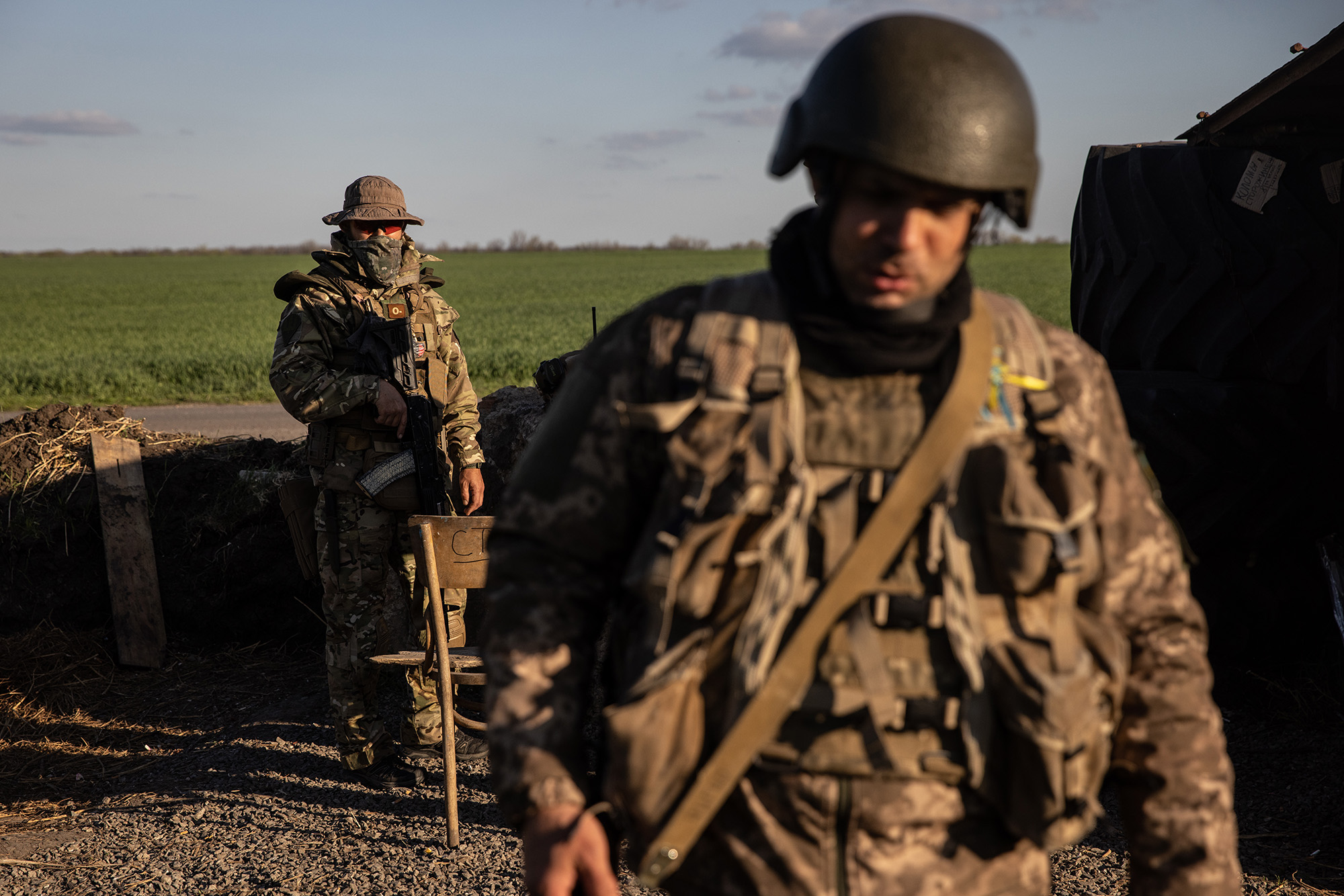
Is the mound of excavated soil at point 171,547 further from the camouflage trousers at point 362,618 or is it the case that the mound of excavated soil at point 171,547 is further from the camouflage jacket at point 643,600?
the camouflage jacket at point 643,600

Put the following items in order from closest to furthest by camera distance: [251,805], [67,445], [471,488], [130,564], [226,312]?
1. [251,805]
2. [471,488]
3. [130,564]
4. [67,445]
5. [226,312]

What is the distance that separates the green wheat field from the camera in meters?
18.1

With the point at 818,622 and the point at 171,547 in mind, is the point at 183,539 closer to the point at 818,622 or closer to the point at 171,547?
the point at 171,547

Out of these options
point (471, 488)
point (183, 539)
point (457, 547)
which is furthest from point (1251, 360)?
point (183, 539)

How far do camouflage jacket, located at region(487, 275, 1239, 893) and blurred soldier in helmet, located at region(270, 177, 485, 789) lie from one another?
350 cm

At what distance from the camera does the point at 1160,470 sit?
4.44 m

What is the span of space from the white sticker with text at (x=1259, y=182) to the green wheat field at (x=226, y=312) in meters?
6.53

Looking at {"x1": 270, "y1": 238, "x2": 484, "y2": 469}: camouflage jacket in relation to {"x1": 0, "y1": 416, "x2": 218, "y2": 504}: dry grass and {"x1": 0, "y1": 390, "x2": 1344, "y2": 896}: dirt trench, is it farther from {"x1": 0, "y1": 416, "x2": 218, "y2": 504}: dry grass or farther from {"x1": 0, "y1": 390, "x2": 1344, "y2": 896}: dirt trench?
{"x1": 0, "y1": 416, "x2": 218, "y2": 504}: dry grass

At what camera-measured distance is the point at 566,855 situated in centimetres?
146

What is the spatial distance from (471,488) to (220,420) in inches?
369

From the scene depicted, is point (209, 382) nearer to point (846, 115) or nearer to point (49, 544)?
point (49, 544)

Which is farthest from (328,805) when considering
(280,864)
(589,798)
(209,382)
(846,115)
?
(209,382)

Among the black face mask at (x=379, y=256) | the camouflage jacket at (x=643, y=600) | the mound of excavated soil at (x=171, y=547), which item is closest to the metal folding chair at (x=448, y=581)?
the black face mask at (x=379, y=256)

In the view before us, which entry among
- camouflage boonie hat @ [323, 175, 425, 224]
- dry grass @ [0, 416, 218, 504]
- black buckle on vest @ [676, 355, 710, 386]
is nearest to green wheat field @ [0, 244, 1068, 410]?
dry grass @ [0, 416, 218, 504]
